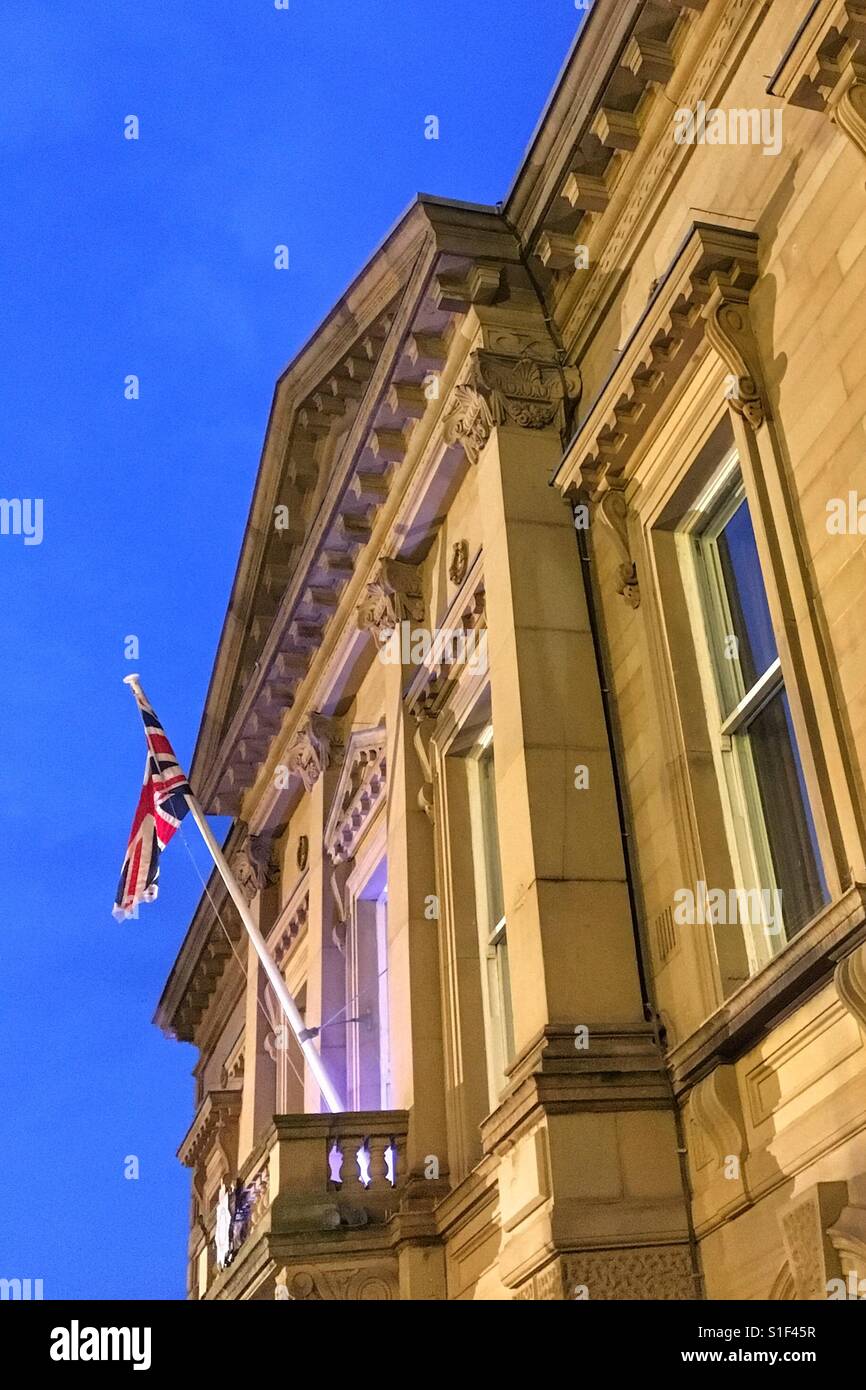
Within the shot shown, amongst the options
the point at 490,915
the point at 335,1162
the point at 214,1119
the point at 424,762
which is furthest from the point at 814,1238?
the point at 214,1119

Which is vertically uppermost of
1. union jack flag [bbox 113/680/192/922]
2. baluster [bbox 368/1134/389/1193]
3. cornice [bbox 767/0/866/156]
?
union jack flag [bbox 113/680/192/922]

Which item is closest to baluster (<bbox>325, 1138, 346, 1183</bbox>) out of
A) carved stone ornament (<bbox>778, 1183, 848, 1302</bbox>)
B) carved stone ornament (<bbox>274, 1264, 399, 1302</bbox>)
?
carved stone ornament (<bbox>274, 1264, 399, 1302</bbox>)

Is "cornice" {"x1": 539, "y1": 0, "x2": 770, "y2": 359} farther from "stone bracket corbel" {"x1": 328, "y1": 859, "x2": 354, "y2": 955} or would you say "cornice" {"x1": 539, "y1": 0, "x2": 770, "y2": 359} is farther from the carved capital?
"stone bracket corbel" {"x1": 328, "y1": 859, "x2": 354, "y2": 955}

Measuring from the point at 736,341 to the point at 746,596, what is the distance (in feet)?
6.18

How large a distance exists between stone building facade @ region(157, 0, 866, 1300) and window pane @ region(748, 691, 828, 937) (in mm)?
34

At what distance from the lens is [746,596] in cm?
1148

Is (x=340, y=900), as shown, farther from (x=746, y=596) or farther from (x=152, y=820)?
(x=746, y=596)

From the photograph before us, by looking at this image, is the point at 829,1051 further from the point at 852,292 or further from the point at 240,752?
the point at 240,752

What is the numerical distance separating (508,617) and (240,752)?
10.7 meters

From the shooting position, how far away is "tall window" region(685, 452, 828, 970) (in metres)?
10.4

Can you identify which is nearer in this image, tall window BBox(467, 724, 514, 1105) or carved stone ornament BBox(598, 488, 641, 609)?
carved stone ornament BBox(598, 488, 641, 609)
